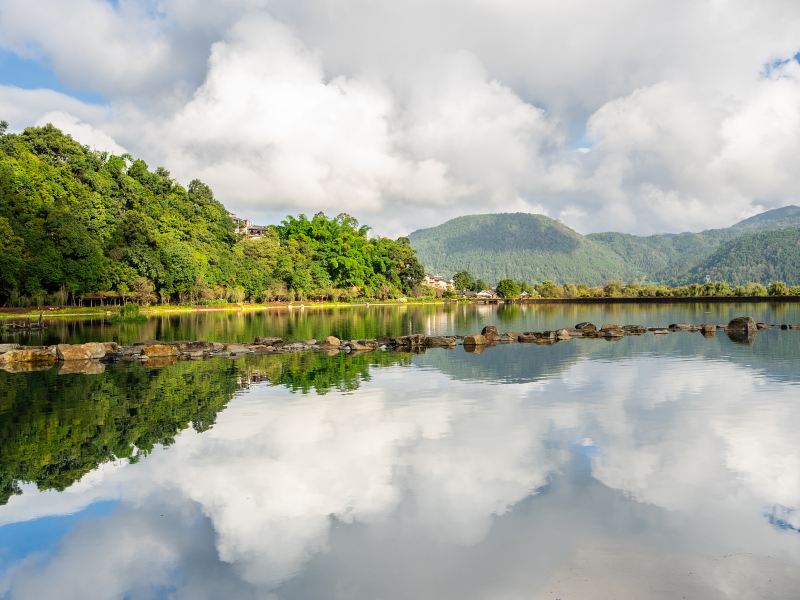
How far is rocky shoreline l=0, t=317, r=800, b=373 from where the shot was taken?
2906cm

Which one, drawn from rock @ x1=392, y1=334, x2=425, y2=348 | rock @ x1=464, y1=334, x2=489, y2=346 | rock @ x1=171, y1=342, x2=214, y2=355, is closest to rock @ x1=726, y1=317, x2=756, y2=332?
rock @ x1=464, y1=334, x2=489, y2=346

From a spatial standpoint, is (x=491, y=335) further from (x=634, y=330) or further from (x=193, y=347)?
(x=193, y=347)

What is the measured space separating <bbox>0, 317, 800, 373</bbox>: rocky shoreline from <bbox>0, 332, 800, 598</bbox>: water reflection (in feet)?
34.8

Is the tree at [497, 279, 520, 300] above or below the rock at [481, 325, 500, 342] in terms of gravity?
above

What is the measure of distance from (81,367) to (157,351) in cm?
468

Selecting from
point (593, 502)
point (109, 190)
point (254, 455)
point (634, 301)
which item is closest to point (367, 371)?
point (254, 455)

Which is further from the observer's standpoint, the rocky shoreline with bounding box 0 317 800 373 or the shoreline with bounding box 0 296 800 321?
the shoreline with bounding box 0 296 800 321

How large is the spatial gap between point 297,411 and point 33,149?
82654mm

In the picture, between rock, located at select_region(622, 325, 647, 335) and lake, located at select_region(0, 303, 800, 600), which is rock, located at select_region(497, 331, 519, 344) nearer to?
rock, located at select_region(622, 325, 647, 335)

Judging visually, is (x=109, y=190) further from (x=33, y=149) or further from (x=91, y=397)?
(x=91, y=397)

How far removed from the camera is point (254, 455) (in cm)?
1328

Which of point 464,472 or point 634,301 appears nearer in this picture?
point 464,472

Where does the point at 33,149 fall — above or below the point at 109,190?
above

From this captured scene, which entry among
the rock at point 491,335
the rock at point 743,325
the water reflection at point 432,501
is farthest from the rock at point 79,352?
the rock at point 743,325
